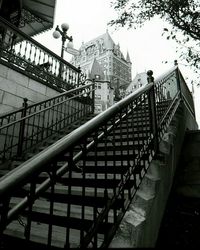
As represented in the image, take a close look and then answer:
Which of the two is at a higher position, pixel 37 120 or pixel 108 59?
pixel 108 59

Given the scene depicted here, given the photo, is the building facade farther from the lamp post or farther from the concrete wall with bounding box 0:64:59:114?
the concrete wall with bounding box 0:64:59:114

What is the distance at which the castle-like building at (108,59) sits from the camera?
3049 inches

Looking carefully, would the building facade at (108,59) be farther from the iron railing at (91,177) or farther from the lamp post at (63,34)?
the iron railing at (91,177)

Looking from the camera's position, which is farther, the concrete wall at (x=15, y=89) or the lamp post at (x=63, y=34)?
the lamp post at (x=63, y=34)

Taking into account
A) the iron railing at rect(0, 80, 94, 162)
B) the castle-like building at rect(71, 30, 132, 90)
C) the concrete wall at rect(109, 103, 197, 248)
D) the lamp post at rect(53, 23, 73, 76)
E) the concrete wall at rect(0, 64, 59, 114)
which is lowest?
the concrete wall at rect(109, 103, 197, 248)

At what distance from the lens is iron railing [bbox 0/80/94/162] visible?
5418 millimetres

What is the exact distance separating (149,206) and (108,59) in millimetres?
80140

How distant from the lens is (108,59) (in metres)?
77.9

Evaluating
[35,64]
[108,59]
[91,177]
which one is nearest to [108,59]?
[108,59]

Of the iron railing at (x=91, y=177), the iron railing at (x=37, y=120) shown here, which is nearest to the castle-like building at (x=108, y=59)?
the iron railing at (x=37, y=120)

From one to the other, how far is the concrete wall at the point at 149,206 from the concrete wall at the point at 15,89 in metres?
4.81

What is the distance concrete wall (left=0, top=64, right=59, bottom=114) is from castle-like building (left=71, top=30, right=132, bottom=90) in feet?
225

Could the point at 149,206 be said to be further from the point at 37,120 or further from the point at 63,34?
the point at 63,34

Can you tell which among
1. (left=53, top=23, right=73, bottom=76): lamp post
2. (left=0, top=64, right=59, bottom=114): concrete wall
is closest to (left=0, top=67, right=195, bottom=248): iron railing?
(left=0, top=64, right=59, bottom=114): concrete wall
